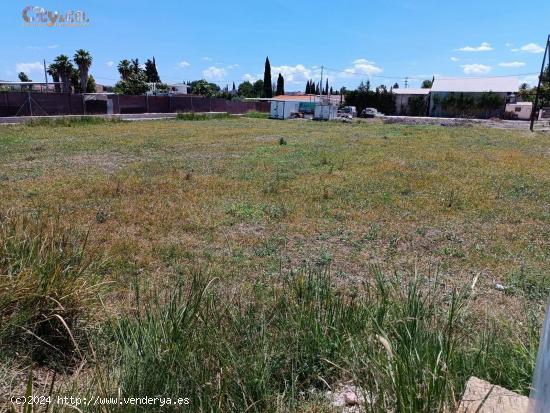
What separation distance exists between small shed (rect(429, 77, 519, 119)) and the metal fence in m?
29.2

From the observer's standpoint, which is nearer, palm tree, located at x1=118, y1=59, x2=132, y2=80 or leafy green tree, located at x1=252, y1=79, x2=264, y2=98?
palm tree, located at x1=118, y1=59, x2=132, y2=80

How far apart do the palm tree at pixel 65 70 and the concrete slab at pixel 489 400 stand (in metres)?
59.2

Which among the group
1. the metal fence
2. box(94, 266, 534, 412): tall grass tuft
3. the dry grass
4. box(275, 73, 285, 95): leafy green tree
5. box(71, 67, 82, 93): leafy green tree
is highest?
box(275, 73, 285, 95): leafy green tree

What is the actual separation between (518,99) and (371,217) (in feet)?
233

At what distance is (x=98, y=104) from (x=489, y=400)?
118ft

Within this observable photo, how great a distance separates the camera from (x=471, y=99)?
5722cm

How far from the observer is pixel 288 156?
14.8 metres

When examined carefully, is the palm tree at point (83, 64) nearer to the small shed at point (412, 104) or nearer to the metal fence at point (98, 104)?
the metal fence at point (98, 104)

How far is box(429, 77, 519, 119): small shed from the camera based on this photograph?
56.1 m

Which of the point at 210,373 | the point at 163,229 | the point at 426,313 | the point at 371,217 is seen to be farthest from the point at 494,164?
the point at 210,373

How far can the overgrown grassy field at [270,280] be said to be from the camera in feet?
7.49

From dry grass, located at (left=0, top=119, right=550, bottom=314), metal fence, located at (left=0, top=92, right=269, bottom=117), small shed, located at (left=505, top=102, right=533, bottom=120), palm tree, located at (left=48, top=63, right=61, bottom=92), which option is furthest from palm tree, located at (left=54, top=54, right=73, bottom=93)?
small shed, located at (left=505, top=102, right=533, bottom=120)

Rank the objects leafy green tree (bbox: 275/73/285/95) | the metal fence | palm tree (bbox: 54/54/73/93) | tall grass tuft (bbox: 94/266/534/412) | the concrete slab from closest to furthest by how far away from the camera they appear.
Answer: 1. the concrete slab
2. tall grass tuft (bbox: 94/266/534/412)
3. the metal fence
4. palm tree (bbox: 54/54/73/93)
5. leafy green tree (bbox: 275/73/285/95)

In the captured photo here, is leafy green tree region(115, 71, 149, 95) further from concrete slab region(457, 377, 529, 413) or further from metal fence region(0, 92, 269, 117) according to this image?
concrete slab region(457, 377, 529, 413)
